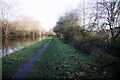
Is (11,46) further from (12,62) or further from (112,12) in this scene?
(112,12)

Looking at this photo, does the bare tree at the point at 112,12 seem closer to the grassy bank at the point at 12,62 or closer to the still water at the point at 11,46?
the grassy bank at the point at 12,62

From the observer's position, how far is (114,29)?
49.3 ft

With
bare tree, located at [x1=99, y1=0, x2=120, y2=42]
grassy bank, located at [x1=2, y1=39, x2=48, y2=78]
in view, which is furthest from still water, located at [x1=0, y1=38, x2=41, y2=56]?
bare tree, located at [x1=99, y1=0, x2=120, y2=42]

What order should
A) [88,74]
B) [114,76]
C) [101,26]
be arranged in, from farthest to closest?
[101,26] < [88,74] < [114,76]

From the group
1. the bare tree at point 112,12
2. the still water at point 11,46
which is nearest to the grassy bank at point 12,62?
the still water at point 11,46

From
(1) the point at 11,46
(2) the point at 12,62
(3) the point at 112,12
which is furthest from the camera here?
(1) the point at 11,46

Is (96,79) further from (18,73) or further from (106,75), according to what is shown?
(18,73)

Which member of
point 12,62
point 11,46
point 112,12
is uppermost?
point 112,12

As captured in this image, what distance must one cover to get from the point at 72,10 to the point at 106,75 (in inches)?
1200

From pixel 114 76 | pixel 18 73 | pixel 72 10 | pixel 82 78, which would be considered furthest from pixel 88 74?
pixel 72 10

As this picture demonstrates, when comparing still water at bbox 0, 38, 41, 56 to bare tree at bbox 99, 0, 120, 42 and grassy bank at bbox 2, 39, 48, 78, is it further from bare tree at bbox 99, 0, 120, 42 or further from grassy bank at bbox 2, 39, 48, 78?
A: bare tree at bbox 99, 0, 120, 42

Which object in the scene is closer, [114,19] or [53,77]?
[53,77]

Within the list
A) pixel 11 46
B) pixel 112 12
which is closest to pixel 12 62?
pixel 112 12

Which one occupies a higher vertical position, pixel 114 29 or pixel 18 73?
pixel 114 29
